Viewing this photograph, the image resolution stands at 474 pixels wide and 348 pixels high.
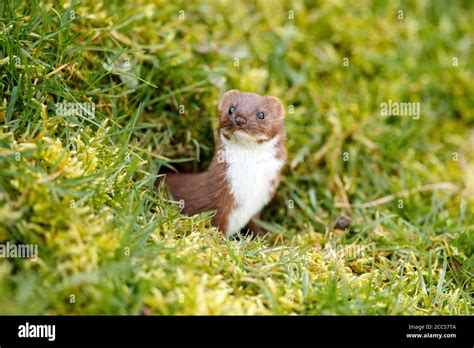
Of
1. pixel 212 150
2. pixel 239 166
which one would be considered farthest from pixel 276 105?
pixel 212 150

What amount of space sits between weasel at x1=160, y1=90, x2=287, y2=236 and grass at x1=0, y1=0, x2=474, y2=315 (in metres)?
0.33

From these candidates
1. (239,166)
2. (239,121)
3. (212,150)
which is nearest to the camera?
(239,121)

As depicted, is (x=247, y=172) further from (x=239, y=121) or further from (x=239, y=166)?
(x=239, y=121)

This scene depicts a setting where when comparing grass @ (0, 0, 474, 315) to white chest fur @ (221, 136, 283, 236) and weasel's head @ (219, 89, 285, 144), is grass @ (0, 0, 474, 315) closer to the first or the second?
white chest fur @ (221, 136, 283, 236)

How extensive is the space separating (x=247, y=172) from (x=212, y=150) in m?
0.63

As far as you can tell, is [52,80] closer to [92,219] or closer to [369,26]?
[92,219]

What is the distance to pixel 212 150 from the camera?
450 cm

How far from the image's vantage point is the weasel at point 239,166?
12.7ft

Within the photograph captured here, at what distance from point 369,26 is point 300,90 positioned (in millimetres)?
1113

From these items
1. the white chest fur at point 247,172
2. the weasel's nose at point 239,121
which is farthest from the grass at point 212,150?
the weasel's nose at point 239,121

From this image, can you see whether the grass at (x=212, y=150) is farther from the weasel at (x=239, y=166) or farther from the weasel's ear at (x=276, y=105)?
the weasel's ear at (x=276, y=105)

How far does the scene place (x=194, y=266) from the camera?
9.77 ft

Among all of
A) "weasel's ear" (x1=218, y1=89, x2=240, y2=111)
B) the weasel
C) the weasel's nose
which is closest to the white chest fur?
the weasel

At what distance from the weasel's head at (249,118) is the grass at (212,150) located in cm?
46
